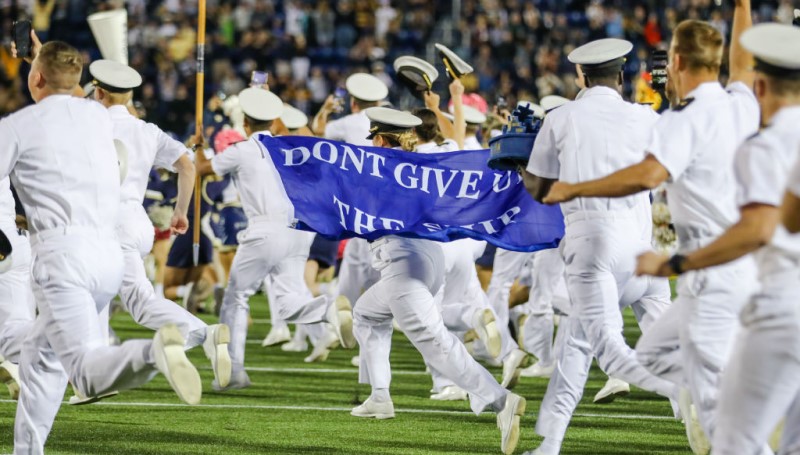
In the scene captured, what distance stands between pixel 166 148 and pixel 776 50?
18.6 ft

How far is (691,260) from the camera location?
5590mm

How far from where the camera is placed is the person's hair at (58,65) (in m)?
7.43

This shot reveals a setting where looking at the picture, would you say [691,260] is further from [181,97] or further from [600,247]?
[181,97]

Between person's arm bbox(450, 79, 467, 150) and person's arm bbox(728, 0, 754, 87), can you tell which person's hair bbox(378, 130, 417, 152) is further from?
person's arm bbox(728, 0, 754, 87)

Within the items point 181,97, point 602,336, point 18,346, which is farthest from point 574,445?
point 181,97

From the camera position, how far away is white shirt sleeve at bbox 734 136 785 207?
529cm

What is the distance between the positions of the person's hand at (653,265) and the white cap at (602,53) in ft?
9.67

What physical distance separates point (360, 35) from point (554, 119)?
25.1m

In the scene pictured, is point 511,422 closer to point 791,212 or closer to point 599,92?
point 599,92

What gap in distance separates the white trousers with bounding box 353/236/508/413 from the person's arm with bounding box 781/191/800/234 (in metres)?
4.07

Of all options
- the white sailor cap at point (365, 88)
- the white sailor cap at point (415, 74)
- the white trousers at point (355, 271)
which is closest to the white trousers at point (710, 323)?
the white sailor cap at point (415, 74)

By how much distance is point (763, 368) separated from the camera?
5258 millimetres

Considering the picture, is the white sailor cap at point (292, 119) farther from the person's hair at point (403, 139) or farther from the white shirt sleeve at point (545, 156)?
the white shirt sleeve at point (545, 156)

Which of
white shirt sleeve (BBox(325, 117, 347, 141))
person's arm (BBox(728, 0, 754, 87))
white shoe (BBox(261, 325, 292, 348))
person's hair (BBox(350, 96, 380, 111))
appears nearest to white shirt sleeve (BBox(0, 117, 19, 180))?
person's arm (BBox(728, 0, 754, 87))
